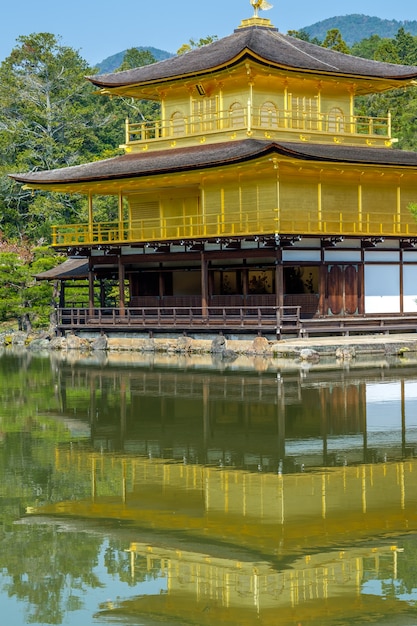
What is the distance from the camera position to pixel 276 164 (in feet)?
139

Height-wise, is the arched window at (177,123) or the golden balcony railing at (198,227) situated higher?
the arched window at (177,123)

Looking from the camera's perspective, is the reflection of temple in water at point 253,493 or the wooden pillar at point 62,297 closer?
the reflection of temple in water at point 253,493

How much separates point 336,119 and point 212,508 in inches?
1462

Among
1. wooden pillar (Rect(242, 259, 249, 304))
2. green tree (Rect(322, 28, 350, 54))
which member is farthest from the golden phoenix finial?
green tree (Rect(322, 28, 350, 54))

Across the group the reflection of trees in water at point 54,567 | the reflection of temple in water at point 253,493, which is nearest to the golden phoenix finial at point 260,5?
the reflection of temple in water at point 253,493

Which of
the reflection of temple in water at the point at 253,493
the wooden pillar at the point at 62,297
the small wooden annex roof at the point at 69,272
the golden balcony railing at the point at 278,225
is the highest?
the golden balcony railing at the point at 278,225

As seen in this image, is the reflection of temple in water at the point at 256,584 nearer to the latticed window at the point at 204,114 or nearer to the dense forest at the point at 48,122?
the latticed window at the point at 204,114

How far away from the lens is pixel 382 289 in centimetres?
4666

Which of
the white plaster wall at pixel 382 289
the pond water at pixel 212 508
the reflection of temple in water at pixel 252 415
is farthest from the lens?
the white plaster wall at pixel 382 289

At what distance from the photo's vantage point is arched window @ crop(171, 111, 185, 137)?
51312 millimetres

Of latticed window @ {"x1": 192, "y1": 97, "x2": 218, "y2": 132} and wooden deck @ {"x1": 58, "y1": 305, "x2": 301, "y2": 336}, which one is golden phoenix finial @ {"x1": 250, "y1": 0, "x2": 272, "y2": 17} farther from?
wooden deck @ {"x1": 58, "y1": 305, "x2": 301, "y2": 336}

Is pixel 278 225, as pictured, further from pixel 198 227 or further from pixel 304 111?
pixel 304 111

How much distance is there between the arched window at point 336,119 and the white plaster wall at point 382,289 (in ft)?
22.4

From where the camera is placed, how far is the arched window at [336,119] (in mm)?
49987
